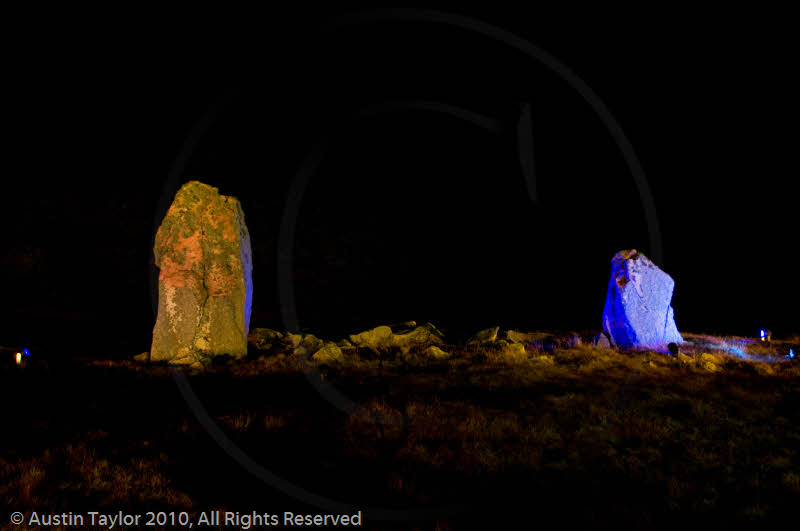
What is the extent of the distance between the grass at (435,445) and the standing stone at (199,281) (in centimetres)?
183

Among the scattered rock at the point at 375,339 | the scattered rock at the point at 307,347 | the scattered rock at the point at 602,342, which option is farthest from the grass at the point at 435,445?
the scattered rock at the point at 375,339

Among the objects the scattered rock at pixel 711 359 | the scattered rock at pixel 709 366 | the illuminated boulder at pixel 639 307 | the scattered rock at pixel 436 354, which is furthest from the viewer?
the illuminated boulder at pixel 639 307

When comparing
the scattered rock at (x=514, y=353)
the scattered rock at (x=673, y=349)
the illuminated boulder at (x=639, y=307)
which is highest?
the illuminated boulder at (x=639, y=307)

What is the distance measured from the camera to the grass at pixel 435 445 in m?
4.63

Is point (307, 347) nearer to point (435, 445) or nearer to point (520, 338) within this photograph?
point (520, 338)

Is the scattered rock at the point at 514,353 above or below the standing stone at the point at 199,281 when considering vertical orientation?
below

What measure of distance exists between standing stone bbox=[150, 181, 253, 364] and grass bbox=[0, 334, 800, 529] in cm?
183

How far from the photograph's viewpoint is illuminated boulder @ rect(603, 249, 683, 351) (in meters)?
13.6

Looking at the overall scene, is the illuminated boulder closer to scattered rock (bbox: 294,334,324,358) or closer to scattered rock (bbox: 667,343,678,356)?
scattered rock (bbox: 667,343,678,356)

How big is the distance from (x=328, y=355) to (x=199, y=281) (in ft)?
12.9

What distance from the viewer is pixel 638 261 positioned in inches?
554

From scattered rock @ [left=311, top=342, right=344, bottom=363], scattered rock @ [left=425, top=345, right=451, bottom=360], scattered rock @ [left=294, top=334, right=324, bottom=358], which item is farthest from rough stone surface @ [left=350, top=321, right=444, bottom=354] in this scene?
scattered rock @ [left=311, top=342, right=344, bottom=363]

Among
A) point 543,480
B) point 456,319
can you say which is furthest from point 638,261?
point 456,319

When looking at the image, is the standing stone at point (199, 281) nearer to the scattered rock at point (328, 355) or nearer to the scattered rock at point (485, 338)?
the scattered rock at point (328, 355)
